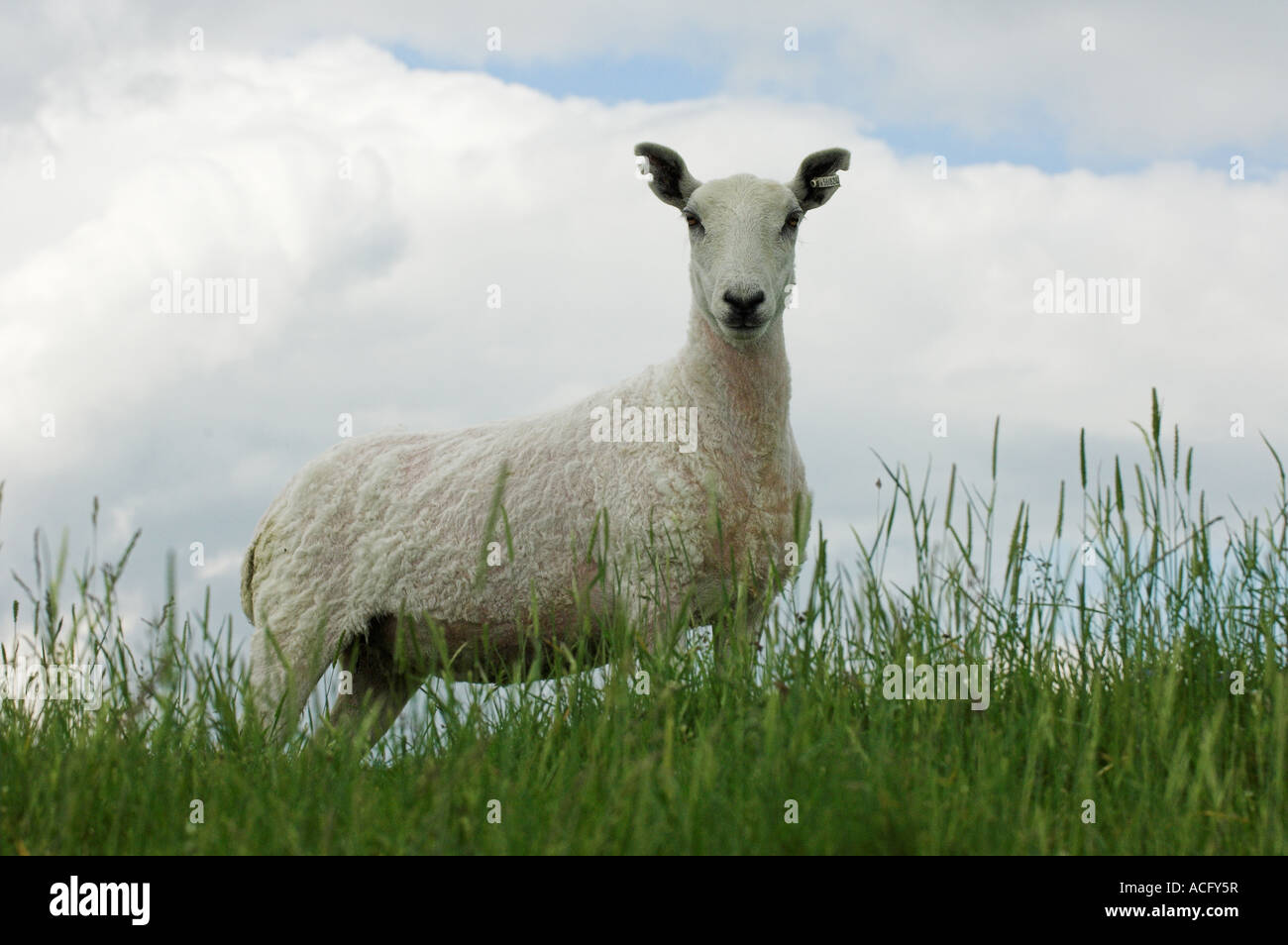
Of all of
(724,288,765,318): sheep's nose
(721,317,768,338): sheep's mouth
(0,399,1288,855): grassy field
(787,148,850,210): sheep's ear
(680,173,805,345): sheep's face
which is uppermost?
(787,148,850,210): sheep's ear

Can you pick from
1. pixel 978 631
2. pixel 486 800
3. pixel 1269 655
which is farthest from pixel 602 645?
pixel 1269 655

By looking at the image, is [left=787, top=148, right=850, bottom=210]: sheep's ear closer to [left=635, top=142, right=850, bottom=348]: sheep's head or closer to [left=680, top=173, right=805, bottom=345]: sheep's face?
[left=635, top=142, right=850, bottom=348]: sheep's head

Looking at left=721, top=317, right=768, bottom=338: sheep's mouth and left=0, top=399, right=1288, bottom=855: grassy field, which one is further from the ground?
left=721, top=317, right=768, bottom=338: sheep's mouth

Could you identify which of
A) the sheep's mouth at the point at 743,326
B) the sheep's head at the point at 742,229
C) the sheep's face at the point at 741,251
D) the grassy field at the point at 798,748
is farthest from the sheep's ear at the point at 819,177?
the grassy field at the point at 798,748

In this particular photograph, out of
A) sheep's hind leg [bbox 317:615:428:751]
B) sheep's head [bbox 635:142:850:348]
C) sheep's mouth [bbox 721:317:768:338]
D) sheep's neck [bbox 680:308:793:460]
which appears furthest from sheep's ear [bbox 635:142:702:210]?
sheep's hind leg [bbox 317:615:428:751]

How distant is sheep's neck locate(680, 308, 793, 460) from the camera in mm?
6418

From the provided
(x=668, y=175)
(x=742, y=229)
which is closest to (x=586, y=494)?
(x=742, y=229)

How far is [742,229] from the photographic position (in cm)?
625

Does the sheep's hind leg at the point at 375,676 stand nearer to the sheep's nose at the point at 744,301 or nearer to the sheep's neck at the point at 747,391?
the sheep's neck at the point at 747,391

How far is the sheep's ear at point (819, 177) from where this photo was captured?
22.4ft

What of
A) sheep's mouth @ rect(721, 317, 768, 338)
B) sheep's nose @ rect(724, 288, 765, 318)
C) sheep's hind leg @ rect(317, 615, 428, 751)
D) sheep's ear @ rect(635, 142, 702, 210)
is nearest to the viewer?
sheep's nose @ rect(724, 288, 765, 318)

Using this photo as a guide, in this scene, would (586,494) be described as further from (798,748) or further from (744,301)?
(798,748)

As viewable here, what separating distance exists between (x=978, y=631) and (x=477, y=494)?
11.1ft
